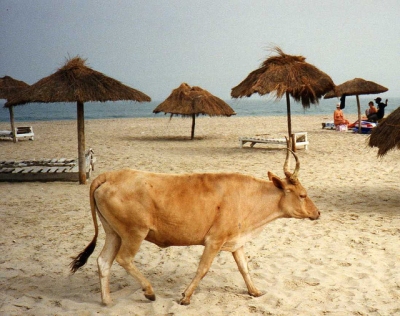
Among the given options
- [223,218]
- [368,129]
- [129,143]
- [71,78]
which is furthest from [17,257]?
[368,129]

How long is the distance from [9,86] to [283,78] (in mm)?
9555

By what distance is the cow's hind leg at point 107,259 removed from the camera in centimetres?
392

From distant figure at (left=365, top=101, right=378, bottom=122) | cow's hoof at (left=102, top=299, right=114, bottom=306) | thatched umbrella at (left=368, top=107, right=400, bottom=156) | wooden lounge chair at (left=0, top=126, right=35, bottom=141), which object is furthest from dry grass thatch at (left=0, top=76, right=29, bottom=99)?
cow's hoof at (left=102, top=299, right=114, bottom=306)

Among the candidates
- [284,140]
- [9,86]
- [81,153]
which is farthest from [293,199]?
[9,86]

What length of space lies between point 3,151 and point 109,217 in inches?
479

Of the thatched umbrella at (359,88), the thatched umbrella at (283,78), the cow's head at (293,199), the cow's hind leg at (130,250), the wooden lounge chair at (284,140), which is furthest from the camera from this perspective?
the thatched umbrella at (359,88)


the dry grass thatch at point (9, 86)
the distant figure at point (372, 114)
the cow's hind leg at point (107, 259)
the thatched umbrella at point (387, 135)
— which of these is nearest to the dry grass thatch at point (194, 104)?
the dry grass thatch at point (9, 86)

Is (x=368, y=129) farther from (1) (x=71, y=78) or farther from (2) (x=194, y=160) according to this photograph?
(1) (x=71, y=78)

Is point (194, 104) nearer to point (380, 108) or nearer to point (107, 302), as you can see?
point (380, 108)

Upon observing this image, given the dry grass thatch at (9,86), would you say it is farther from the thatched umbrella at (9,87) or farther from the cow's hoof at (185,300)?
the cow's hoof at (185,300)

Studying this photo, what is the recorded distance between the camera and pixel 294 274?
4.62 metres

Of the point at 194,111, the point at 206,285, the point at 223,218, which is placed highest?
the point at 194,111

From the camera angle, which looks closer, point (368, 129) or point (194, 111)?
point (194, 111)

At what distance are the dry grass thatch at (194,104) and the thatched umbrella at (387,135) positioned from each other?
9.54 metres
